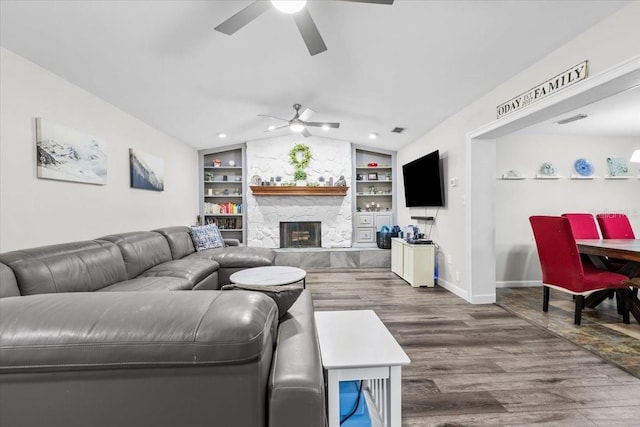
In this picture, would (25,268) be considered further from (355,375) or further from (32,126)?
(355,375)

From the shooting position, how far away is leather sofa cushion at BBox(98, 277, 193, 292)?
246 centimetres

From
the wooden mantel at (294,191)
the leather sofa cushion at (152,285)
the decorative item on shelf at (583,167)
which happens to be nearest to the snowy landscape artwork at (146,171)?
the leather sofa cushion at (152,285)

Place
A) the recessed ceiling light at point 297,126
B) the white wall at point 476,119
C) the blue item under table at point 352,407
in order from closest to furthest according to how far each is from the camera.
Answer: the blue item under table at point 352,407, the white wall at point 476,119, the recessed ceiling light at point 297,126

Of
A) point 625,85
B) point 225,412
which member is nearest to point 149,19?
point 225,412

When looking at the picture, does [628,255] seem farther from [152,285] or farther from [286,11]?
[152,285]

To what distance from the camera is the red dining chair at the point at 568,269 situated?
2900 millimetres

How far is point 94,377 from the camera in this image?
31.3 inches

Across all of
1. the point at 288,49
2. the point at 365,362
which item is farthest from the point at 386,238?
the point at 365,362

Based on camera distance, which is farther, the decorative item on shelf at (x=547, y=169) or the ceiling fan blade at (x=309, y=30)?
the decorative item on shelf at (x=547, y=169)

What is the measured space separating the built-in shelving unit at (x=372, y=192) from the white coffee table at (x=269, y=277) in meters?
3.58

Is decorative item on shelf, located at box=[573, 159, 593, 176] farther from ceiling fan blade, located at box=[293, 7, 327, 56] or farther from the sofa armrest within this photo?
the sofa armrest

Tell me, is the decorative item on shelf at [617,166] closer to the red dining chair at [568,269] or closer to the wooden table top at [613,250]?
the wooden table top at [613,250]

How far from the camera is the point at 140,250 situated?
10.6 feet

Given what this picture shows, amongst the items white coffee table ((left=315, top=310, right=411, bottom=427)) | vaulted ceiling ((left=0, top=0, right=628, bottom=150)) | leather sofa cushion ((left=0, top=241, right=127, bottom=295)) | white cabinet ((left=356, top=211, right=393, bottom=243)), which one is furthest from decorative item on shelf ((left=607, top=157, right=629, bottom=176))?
leather sofa cushion ((left=0, top=241, right=127, bottom=295))
